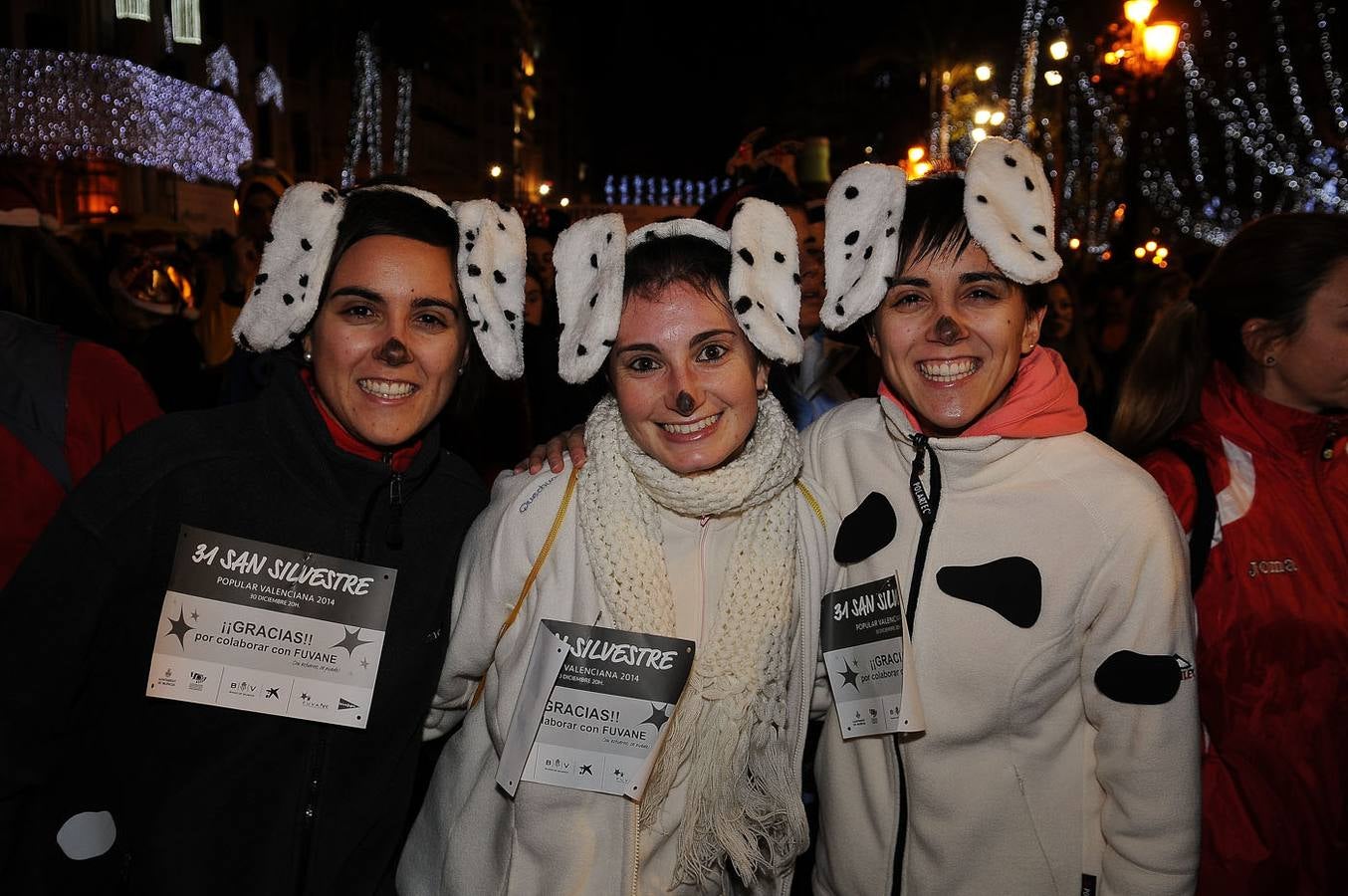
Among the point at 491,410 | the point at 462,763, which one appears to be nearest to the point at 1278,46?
the point at 491,410

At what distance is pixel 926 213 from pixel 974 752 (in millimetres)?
1337

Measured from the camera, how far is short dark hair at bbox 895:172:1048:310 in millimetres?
2275

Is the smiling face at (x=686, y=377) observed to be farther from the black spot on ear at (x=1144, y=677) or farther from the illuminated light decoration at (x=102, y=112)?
the illuminated light decoration at (x=102, y=112)

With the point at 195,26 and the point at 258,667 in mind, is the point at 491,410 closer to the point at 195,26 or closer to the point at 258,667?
the point at 258,667

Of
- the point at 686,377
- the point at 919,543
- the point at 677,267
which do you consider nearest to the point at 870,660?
the point at 919,543

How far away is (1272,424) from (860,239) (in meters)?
1.31

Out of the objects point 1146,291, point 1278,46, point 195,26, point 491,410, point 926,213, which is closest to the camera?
point 926,213

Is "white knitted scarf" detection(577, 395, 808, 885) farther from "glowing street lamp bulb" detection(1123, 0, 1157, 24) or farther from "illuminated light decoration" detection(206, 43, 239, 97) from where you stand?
"illuminated light decoration" detection(206, 43, 239, 97)

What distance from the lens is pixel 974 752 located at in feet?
7.09

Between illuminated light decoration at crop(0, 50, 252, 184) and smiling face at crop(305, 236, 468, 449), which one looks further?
illuminated light decoration at crop(0, 50, 252, 184)

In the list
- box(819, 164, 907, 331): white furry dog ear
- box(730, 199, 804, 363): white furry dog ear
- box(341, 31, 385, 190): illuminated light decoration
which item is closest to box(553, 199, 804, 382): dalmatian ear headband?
box(730, 199, 804, 363): white furry dog ear

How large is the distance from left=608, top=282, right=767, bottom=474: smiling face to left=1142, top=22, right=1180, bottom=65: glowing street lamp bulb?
480 inches

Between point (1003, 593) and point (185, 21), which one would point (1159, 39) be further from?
point (185, 21)

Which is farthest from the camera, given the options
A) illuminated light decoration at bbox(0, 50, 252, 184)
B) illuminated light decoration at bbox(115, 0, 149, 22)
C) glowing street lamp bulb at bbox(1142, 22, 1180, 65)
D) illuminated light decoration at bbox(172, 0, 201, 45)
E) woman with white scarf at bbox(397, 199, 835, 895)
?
illuminated light decoration at bbox(172, 0, 201, 45)
